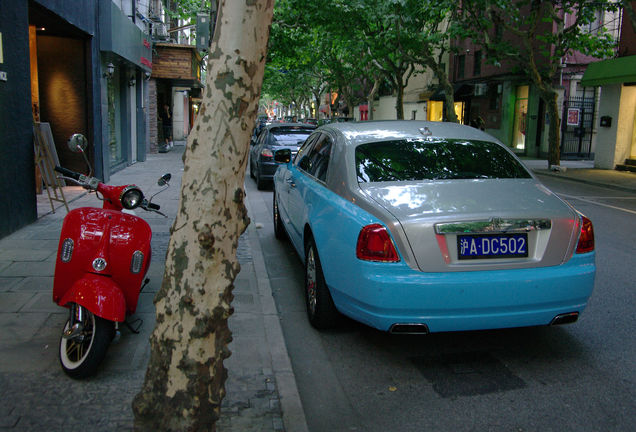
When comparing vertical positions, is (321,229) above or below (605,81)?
below

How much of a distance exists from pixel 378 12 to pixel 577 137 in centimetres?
1110

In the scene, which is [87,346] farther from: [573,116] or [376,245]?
[573,116]

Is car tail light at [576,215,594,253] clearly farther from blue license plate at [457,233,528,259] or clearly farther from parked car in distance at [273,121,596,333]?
blue license plate at [457,233,528,259]

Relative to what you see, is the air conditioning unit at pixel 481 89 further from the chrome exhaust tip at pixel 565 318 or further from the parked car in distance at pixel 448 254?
the chrome exhaust tip at pixel 565 318

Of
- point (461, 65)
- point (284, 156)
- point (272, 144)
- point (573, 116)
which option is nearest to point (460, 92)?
point (461, 65)

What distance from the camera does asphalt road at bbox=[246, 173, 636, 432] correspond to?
330 centimetres

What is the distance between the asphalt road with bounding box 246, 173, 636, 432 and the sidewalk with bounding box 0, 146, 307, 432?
22cm

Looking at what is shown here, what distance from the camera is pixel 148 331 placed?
4258 mm

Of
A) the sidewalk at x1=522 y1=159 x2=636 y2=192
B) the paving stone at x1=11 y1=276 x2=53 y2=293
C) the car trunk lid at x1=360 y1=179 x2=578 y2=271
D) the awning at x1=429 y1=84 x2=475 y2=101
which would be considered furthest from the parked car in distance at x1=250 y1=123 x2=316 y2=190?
the awning at x1=429 y1=84 x2=475 y2=101

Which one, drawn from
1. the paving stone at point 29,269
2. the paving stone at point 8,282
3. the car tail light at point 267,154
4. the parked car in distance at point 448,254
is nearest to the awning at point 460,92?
the car tail light at point 267,154

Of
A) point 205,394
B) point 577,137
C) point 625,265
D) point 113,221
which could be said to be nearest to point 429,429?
point 205,394

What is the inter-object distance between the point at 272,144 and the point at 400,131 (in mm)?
8670

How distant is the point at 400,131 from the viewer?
5.08 m

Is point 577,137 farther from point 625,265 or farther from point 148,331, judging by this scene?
point 148,331
